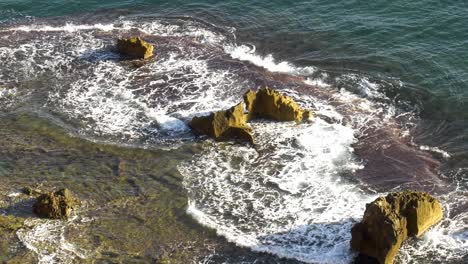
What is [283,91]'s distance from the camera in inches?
1404

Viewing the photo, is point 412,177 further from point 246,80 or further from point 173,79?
point 173,79

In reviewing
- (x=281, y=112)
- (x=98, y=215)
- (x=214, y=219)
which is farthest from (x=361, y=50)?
(x=98, y=215)

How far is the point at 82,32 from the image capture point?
143 ft

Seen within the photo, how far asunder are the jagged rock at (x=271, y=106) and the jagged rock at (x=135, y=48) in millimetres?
10121

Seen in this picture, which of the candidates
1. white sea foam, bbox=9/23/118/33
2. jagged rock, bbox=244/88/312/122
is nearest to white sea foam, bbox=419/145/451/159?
jagged rock, bbox=244/88/312/122

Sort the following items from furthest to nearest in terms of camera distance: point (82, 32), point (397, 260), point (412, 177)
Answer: point (82, 32), point (412, 177), point (397, 260)

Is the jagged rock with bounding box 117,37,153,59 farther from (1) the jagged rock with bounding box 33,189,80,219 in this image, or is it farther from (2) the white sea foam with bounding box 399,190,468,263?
(2) the white sea foam with bounding box 399,190,468,263

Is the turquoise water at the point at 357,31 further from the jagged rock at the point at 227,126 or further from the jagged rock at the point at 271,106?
the jagged rock at the point at 227,126

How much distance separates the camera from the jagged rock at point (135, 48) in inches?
1533

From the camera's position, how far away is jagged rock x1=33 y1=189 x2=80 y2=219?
977 inches

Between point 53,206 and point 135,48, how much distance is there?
16800 millimetres

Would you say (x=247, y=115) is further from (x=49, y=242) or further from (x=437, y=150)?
(x=49, y=242)

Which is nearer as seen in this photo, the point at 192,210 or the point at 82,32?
the point at 192,210

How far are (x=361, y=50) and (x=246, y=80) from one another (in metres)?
8.22
